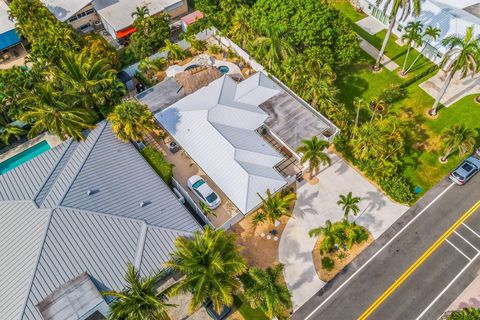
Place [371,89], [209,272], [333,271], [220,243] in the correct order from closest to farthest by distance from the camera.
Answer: [209,272] → [220,243] → [333,271] → [371,89]

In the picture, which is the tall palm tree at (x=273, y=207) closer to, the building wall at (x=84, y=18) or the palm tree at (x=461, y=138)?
the palm tree at (x=461, y=138)

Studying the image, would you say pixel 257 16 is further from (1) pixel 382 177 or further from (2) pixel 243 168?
(1) pixel 382 177

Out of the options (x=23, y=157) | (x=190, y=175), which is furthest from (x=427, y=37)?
(x=23, y=157)

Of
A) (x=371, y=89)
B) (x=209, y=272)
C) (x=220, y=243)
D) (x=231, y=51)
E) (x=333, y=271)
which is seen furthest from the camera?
(x=231, y=51)

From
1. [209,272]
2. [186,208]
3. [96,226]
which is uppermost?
[96,226]

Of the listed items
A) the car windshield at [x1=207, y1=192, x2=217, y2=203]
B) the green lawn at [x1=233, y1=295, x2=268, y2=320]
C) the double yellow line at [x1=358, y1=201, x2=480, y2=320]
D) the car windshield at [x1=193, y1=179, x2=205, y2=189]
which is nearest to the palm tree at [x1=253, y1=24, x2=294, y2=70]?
the car windshield at [x1=193, y1=179, x2=205, y2=189]

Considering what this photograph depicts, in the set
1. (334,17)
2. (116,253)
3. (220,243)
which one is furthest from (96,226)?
(334,17)

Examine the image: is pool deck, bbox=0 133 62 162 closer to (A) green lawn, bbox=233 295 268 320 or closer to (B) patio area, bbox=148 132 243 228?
(B) patio area, bbox=148 132 243 228
